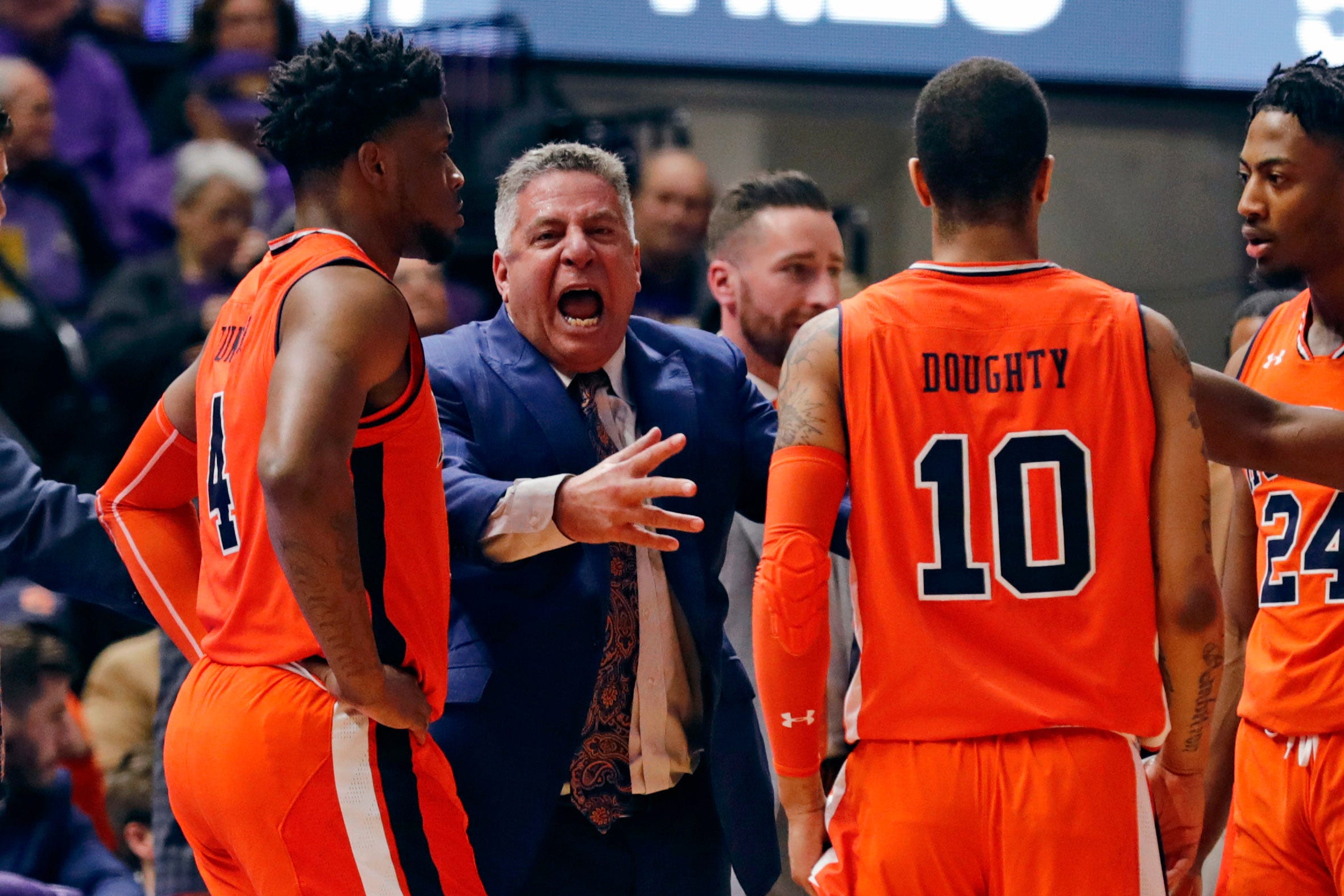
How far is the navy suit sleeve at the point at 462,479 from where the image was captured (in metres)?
3.17

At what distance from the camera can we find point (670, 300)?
771 cm

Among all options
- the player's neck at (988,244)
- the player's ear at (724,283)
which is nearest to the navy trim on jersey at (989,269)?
the player's neck at (988,244)

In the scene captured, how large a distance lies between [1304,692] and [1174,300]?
698 cm

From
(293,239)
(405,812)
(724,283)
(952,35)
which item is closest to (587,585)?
(405,812)

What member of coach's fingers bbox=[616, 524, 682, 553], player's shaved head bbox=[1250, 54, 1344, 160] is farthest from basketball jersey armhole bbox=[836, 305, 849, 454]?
player's shaved head bbox=[1250, 54, 1344, 160]

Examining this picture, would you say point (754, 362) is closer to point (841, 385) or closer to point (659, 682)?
point (659, 682)

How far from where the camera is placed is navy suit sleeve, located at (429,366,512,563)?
3.17 meters

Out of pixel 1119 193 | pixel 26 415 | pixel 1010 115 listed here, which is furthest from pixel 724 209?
pixel 1119 193

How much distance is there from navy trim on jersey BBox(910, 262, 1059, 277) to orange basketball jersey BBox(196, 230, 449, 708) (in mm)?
988

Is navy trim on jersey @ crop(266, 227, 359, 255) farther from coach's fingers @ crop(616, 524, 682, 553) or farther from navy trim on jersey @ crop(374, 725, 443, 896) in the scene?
navy trim on jersey @ crop(374, 725, 443, 896)

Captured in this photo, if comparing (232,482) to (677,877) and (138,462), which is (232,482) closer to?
(138,462)

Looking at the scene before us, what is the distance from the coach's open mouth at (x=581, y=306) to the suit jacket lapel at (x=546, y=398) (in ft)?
0.38

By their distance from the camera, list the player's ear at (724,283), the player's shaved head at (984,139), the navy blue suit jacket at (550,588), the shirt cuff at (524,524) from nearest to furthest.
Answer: the player's shaved head at (984,139), the shirt cuff at (524,524), the navy blue suit jacket at (550,588), the player's ear at (724,283)

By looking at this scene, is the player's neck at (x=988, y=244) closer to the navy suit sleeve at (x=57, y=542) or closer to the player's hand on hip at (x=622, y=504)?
the player's hand on hip at (x=622, y=504)
